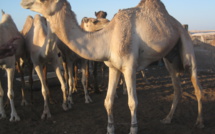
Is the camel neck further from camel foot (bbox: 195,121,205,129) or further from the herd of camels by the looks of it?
camel foot (bbox: 195,121,205,129)

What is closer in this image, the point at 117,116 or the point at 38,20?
the point at 117,116

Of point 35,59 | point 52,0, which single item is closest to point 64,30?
point 52,0

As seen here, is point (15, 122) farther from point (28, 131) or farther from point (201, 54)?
point (201, 54)

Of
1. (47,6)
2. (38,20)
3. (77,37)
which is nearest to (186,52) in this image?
(77,37)

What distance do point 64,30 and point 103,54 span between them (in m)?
0.76

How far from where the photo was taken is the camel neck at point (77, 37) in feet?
12.1

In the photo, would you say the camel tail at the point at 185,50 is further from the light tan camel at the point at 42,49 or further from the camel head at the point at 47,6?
the light tan camel at the point at 42,49

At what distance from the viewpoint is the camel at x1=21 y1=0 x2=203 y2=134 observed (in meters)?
3.71

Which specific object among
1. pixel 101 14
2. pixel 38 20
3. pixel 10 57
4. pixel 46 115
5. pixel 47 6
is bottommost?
pixel 46 115

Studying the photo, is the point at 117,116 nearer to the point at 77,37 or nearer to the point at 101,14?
the point at 77,37

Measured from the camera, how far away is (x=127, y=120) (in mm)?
5223

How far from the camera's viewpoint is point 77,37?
380 centimetres

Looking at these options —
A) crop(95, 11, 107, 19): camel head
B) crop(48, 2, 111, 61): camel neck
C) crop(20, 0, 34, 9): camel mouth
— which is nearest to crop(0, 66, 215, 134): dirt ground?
crop(48, 2, 111, 61): camel neck

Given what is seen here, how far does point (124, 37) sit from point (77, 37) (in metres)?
0.80
